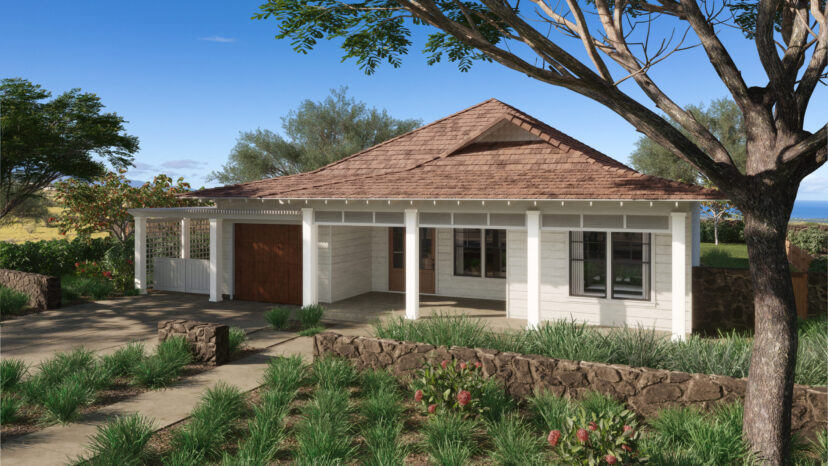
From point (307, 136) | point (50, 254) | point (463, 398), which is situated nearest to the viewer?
point (463, 398)

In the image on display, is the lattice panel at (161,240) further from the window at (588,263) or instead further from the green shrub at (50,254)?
the window at (588,263)

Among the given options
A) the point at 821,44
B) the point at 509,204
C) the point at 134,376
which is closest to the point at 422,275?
the point at 509,204

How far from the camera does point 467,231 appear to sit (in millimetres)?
14938

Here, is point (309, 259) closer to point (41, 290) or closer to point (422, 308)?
point (422, 308)

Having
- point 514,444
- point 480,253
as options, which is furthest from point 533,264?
point 514,444

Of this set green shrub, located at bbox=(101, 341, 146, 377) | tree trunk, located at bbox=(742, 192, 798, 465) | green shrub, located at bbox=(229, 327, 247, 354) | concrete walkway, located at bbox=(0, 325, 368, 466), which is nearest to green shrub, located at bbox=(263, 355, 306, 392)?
concrete walkway, located at bbox=(0, 325, 368, 466)

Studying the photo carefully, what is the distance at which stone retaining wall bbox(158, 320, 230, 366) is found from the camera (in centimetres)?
852

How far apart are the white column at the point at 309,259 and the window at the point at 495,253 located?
4764mm

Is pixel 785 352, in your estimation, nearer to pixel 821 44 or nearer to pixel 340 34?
pixel 821 44

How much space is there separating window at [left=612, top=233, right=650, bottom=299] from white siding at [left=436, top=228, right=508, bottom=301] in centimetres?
358

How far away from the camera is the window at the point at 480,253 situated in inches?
578

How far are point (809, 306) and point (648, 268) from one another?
4230mm

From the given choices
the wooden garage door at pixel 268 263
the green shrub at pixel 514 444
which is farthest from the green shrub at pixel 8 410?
the wooden garage door at pixel 268 263

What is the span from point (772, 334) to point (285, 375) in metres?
5.58
